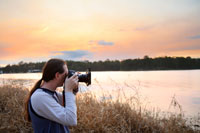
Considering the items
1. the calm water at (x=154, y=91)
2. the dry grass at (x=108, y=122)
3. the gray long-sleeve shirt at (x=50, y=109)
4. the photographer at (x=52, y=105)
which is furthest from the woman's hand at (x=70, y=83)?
the calm water at (x=154, y=91)

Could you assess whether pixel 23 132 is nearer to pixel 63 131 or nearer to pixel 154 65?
pixel 63 131

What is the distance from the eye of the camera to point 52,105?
1.26 m

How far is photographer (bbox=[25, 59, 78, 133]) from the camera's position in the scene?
1241mm

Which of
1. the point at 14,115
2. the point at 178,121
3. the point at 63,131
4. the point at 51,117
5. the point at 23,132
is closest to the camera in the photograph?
the point at 51,117

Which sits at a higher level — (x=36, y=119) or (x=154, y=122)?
(x=36, y=119)

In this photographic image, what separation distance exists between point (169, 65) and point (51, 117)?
43.3 meters

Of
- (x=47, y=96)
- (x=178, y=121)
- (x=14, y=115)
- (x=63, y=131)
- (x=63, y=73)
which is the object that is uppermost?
(x=63, y=73)

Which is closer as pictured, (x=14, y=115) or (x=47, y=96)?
(x=47, y=96)

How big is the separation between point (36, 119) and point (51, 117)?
4.9 inches

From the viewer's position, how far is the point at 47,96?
127cm

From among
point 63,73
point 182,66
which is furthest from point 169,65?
point 63,73

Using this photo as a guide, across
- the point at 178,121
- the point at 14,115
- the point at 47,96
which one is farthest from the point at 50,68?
the point at 178,121

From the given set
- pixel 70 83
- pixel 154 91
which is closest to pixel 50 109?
pixel 70 83

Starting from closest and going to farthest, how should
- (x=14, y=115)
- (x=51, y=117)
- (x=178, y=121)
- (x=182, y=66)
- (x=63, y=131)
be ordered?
(x=51, y=117) < (x=63, y=131) < (x=14, y=115) < (x=178, y=121) < (x=182, y=66)
